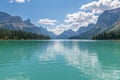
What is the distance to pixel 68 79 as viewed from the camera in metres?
27.4

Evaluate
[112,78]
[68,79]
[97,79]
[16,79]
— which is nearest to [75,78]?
[68,79]

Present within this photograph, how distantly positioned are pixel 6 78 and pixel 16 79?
169 cm

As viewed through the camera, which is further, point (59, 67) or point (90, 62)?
point (90, 62)

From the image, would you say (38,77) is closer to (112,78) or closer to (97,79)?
(97,79)

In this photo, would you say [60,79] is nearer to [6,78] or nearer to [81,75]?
[81,75]

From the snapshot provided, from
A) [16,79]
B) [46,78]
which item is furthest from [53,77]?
[16,79]

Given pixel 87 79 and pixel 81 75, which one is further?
pixel 81 75

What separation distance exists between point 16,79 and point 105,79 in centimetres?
1182

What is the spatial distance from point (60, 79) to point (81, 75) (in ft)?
13.0

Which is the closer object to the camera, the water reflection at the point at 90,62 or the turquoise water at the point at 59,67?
the turquoise water at the point at 59,67

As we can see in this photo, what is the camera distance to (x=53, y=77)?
93.2ft

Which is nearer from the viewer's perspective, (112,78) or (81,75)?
(112,78)

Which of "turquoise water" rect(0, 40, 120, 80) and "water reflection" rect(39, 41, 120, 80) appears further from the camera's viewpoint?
"water reflection" rect(39, 41, 120, 80)

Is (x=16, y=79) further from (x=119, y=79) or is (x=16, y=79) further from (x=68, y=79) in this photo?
(x=119, y=79)
